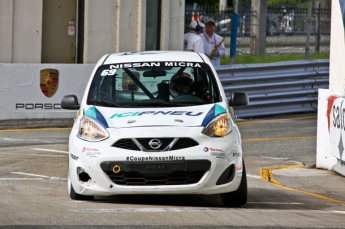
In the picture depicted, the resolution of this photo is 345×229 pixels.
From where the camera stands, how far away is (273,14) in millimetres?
19875

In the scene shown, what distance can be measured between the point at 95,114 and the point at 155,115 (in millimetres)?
629

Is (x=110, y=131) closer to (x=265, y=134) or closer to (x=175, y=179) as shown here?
(x=175, y=179)

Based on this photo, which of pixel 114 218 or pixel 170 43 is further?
pixel 170 43

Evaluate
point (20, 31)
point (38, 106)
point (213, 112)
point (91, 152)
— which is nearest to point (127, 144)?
point (91, 152)

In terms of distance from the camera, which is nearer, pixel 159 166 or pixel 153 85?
pixel 159 166

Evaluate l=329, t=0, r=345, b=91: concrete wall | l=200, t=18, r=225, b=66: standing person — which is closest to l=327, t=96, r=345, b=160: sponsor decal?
l=329, t=0, r=345, b=91: concrete wall

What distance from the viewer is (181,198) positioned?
9.55 m

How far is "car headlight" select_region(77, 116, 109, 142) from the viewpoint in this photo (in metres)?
8.62

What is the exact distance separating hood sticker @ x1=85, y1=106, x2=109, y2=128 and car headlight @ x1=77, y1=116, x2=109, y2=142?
41 millimetres

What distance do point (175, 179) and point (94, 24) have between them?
1213 centimetres

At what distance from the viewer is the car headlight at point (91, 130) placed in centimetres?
862

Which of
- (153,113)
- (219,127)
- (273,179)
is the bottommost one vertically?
(273,179)

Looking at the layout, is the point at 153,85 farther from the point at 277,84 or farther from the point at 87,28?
the point at 87,28

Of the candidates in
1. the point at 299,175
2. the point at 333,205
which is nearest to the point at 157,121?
the point at 333,205
